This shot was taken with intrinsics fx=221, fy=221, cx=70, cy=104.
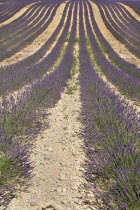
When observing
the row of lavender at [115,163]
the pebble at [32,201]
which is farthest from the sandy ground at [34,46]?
the pebble at [32,201]

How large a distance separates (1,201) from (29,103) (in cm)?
264

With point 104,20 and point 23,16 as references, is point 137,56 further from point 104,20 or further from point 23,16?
point 23,16

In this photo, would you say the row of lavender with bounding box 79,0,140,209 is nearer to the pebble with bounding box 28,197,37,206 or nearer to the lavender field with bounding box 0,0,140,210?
the lavender field with bounding box 0,0,140,210

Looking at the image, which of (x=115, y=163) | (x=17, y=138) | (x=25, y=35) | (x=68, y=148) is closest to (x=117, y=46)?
(x=25, y=35)

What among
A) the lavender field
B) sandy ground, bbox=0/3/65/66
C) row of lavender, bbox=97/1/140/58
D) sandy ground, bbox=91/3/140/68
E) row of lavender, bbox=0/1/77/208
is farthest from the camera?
row of lavender, bbox=97/1/140/58

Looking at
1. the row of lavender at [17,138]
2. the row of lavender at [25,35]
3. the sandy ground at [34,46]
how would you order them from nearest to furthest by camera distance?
1. the row of lavender at [17,138]
2. the sandy ground at [34,46]
3. the row of lavender at [25,35]

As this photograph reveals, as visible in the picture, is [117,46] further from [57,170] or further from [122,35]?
[57,170]

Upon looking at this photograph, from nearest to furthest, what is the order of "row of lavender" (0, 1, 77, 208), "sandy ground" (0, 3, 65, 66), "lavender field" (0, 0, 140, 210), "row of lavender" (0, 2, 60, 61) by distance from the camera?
"lavender field" (0, 0, 140, 210)
"row of lavender" (0, 1, 77, 208)
"sandy ground" (0, 3, 65, 66)
"row of lavender" (0, 2, 60, 61)

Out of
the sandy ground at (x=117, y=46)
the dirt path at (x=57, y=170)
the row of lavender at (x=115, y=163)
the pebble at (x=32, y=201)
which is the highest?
the sandy ground at (x=117, y=46)

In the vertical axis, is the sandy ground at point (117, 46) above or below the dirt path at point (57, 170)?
above

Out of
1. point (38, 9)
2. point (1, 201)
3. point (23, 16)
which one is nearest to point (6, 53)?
point (1, 201)

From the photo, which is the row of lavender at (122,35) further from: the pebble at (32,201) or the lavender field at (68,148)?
the pebble at (32,201)

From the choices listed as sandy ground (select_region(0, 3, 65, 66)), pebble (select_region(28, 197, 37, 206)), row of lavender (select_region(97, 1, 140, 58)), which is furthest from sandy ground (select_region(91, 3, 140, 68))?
pebble (select_region(28, 197, 37, 206))

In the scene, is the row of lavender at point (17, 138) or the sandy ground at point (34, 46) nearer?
the row of lavender at point (17, 138)
